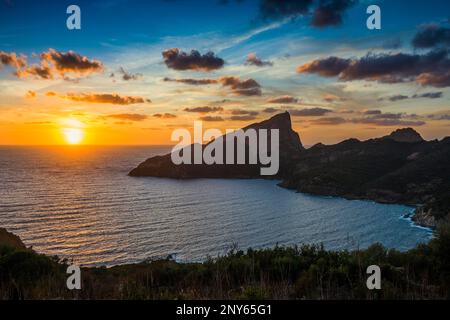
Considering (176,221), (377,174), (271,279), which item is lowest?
(176,221)

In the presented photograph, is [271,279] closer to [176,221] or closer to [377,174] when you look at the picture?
[176,221]

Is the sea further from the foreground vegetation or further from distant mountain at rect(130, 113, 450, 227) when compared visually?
the foreground vegetation

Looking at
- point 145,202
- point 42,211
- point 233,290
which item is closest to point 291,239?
point 145,202

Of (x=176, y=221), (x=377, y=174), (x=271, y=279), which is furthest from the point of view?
(x=377, y=174)

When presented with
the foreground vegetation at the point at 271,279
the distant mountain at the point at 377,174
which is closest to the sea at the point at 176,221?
the distant mountain at the point at 377,174

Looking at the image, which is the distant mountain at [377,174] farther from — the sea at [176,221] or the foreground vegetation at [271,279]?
the foreground vegetation at [271,279]

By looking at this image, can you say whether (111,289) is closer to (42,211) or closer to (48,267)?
(48,267)

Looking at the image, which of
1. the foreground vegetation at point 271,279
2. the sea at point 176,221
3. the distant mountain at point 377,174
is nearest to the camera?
the foreground vegetation at point 271,279

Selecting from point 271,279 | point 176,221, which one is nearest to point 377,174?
point 176,221
